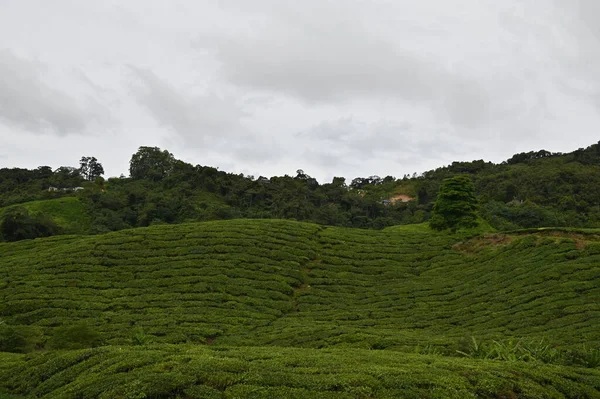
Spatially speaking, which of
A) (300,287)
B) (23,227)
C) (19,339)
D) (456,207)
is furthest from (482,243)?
(23,227)

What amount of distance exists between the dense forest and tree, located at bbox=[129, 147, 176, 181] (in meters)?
0.25

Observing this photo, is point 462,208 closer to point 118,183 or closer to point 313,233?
point 313,233

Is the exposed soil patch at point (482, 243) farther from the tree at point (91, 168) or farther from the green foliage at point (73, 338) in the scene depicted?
the tree at point (91, 168)

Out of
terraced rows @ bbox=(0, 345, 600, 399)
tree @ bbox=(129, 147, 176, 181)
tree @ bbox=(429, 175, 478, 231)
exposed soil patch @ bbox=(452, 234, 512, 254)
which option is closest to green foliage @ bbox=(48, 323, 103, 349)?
terraced rows @ bbox=(0, 345, 600, 399)

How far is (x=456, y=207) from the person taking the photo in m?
51.9

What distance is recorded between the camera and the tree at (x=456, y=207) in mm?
51938

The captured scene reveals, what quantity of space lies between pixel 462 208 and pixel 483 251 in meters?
13.0

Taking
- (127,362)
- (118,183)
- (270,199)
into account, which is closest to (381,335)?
(127,362)

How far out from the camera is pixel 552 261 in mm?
31859

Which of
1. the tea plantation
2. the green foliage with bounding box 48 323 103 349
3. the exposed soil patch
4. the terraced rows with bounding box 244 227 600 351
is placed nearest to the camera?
the tea plantation

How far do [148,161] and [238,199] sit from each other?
36067mm

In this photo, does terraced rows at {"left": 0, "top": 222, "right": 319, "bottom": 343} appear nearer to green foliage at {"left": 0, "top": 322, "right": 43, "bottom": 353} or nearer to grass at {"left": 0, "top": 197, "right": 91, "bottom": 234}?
green foliage at {"left": 0, "top": 322, "right": 43, "bottom": 353}

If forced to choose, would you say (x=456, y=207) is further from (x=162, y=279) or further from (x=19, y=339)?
(x=19, y=339)

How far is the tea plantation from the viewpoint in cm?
1327
